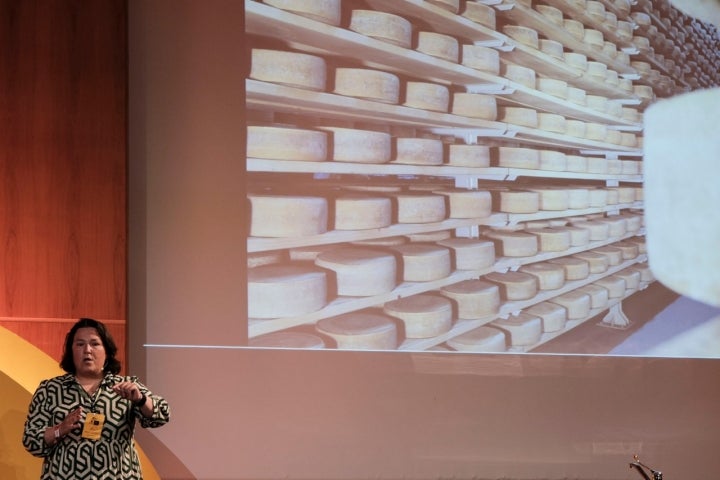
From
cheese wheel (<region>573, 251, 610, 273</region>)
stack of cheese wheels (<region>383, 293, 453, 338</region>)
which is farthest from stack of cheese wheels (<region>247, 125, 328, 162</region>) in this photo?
cheese wheel (<region>573, 251, 610, 273</region>)

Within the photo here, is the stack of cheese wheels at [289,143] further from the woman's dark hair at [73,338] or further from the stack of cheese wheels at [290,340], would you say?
the woman's dark hair at [73,338]

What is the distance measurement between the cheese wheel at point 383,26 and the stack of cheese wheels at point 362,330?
101cm

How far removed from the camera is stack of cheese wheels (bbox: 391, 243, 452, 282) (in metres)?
2.52

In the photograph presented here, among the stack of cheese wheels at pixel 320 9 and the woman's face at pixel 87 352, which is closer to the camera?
the woman's face at pixel 87 352

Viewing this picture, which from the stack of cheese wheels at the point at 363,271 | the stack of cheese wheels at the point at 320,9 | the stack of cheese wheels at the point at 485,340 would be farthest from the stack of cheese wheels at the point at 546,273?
the stack of cheese wheels at the point at 320,9

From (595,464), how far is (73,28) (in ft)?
8.48

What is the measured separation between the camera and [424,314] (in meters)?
2.51

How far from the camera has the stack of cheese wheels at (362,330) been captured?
254 cm

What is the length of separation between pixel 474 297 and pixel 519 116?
2.27 ft

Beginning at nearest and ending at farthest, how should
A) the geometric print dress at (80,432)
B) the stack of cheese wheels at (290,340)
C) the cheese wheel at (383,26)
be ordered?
the geometric print dress at (80,432)
the cheese wheel at (383,26)
the stack of cheese wheels at (290,340)

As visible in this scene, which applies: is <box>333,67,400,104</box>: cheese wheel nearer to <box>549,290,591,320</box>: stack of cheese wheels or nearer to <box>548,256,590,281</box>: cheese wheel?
<box>548,256,590,281</box>: cheese wheel

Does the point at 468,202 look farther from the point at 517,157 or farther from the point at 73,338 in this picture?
the point at 73,338

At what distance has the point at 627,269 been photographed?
98.3 inches

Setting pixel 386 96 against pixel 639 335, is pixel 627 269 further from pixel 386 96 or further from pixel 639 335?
pixel 386 96
